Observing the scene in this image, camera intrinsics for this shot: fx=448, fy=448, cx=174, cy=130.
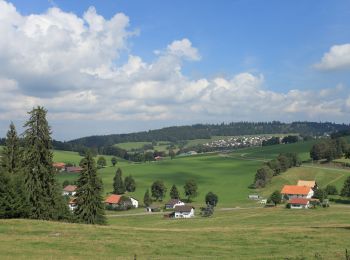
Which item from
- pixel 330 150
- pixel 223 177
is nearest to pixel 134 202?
pixel 223 177

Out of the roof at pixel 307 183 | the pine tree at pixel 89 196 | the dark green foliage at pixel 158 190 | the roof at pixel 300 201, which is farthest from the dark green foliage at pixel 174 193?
the pine tree at pixel 89 196

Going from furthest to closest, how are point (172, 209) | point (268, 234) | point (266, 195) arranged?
point (266, 195)
point (172, 209)
point (268, 234)

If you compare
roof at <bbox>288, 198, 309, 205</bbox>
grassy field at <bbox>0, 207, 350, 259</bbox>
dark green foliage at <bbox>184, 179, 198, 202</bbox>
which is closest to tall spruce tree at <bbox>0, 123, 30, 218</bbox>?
grassy field at <bbox>0, 207, 350, 259</bbox>

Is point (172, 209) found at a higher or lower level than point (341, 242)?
lower

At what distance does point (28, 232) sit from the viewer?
118 ft

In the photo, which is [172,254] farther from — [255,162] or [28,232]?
[255,162]

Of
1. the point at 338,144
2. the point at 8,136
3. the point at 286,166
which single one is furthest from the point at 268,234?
the point at 338,144

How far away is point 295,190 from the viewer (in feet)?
458

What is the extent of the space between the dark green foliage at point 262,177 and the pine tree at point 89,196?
102 meters

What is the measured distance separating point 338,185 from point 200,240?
383 feet

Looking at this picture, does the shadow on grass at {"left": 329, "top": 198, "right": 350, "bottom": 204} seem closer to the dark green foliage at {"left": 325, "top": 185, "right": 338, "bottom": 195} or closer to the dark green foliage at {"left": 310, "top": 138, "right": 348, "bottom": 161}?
the dark green foliage at {"left": 325, "top": 185, "right": 338, "bottom": 195}

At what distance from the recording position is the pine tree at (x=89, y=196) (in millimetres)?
54844

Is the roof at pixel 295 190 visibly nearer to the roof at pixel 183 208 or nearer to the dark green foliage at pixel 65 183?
the roof at pixel 183 208

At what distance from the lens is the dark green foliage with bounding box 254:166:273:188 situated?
151250mm
